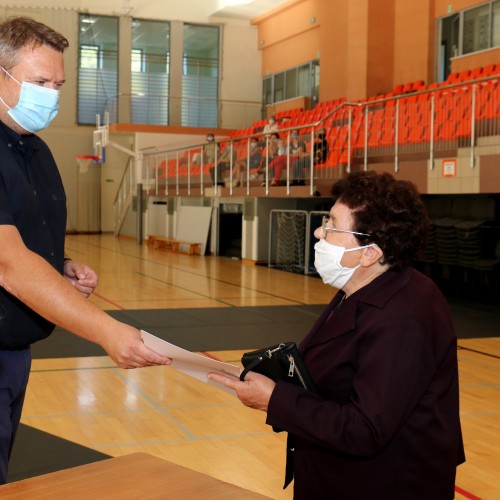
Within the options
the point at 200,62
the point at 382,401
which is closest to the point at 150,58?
the point at 200,62

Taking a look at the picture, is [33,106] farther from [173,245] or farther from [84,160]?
[84,160]

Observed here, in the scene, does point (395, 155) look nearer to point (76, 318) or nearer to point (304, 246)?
point (304, 246)

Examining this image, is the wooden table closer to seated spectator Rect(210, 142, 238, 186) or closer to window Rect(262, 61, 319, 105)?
seated spectator Rect(210, 142, 238, 186)

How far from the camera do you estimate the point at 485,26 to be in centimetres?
1564

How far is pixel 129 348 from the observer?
6.65 ft

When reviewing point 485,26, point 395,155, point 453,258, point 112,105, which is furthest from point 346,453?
Answer: point 112,105

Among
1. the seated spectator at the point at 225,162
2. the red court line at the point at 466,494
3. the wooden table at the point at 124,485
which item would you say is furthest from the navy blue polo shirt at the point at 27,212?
the seated spectator at the point at 225,162

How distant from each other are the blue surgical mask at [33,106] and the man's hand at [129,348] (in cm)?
79

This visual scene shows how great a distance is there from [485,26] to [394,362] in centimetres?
1492

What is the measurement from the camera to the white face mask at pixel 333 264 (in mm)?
2396

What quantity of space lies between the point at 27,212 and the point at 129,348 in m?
0.60

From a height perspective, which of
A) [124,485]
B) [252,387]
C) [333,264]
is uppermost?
[333,264]

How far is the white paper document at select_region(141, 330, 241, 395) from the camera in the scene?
2020 millimetres

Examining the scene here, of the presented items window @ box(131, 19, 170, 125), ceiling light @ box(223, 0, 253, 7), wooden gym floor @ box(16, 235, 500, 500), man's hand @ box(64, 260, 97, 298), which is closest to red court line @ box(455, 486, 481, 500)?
wooden gym floor @ box(16, 235, 500, 500)
